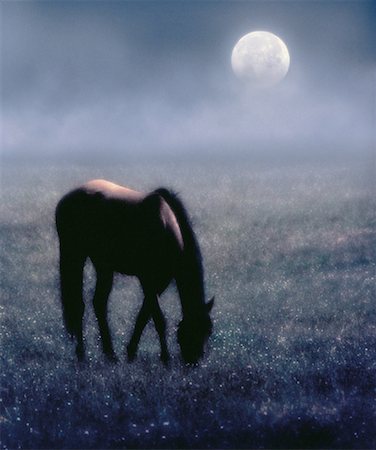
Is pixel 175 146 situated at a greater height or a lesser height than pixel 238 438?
greater

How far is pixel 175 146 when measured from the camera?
164 feet

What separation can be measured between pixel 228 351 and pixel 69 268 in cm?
279

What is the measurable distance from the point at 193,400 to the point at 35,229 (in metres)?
11.4

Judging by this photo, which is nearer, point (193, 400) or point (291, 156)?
point (193, 400)

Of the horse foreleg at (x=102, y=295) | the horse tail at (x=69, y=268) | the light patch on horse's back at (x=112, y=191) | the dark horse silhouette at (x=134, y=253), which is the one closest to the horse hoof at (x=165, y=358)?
the dark horse silhouette at (x=134, y=253)

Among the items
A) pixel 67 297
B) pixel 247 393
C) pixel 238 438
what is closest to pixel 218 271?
pixel 67 297

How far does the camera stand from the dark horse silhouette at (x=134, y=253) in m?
6.54

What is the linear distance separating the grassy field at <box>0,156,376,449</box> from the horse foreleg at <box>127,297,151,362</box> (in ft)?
0.76

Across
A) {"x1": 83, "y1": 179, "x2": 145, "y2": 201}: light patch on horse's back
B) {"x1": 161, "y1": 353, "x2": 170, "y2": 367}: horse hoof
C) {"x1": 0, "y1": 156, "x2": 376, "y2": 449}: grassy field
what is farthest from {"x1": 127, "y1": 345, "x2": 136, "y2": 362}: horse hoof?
{"x1": 83, "y1": 179, "x2": 145, "y2": 201}: light patch on horse's back

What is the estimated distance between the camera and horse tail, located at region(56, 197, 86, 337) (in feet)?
26.4

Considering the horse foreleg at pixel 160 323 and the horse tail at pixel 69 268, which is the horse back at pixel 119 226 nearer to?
the horse tail at pixel 69 268

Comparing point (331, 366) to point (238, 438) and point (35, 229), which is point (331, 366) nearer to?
point (238, 438)

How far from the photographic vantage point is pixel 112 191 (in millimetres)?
7773

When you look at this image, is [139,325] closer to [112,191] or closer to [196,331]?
[196,331]
